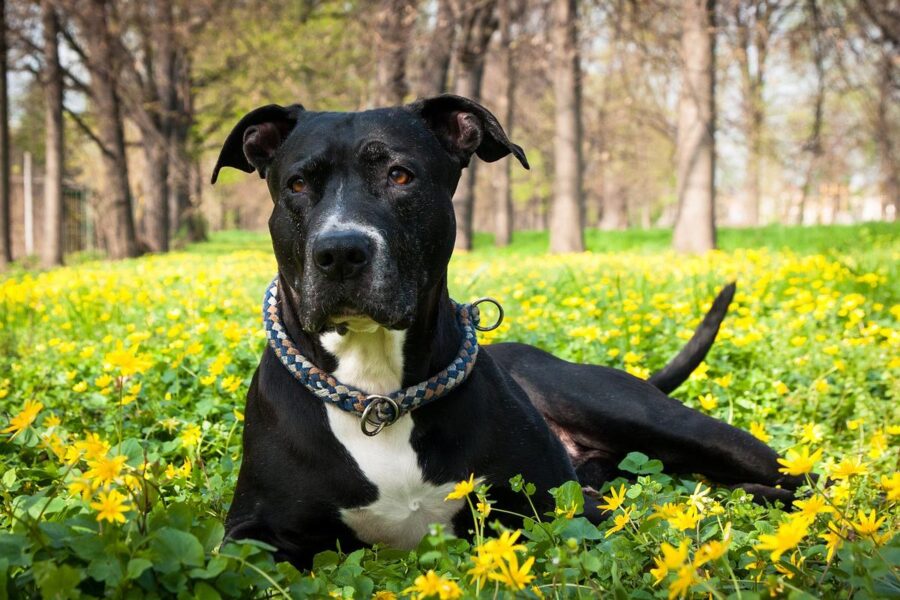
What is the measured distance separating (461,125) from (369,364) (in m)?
1.00

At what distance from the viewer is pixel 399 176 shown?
2.77 meters

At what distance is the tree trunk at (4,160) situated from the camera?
46.1 feet

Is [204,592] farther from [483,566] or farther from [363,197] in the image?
[363,197]

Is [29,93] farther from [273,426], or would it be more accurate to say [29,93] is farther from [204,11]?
[273,426]

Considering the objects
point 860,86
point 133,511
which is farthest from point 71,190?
point 133,511

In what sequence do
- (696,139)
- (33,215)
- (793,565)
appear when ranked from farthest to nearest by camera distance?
Answer: (33,215), (696,139), (793,565)

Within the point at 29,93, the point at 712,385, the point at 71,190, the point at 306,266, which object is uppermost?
the point at 29,93

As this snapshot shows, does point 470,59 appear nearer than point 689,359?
No

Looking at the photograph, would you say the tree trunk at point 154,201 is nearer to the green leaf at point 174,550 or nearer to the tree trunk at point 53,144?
the tree trunk at point 53,144

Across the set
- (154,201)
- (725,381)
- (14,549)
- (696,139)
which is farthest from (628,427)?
(154,201)

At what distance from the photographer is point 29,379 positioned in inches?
176

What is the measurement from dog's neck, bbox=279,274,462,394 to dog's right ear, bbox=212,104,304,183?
0.63 meters

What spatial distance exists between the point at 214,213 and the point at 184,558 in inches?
1677

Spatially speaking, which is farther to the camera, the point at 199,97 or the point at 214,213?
the point at 214,213
